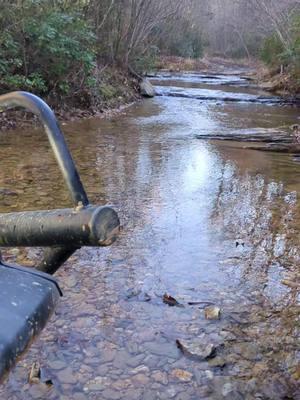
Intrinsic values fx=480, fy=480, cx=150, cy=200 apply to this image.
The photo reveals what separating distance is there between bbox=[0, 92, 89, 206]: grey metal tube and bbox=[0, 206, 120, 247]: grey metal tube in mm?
52

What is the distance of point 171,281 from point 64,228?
2359mm

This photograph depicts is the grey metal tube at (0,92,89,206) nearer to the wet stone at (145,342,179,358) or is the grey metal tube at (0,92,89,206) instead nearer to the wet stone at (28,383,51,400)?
Result: the wet stone at (28,383,51,400)

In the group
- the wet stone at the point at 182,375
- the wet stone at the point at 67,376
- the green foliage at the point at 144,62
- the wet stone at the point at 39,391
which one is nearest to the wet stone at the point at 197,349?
the wet stone at the point at 182,375

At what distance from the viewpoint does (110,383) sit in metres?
2.22

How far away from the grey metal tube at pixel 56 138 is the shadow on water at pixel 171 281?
1401mm

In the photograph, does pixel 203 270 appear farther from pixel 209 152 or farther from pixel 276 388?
pixel 209 152

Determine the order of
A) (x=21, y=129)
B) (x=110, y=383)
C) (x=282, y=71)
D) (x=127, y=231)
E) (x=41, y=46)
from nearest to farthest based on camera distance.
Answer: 1. (x=110, y=383)
2. (x=127, y=231)
3. (x=21, y=129)
4. (x=41, y=46)
5. (x=282, y=71)

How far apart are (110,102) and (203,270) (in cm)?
980

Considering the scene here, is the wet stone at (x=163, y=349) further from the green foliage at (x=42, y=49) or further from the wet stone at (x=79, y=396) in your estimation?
the green foliage at (x=42, y=49)

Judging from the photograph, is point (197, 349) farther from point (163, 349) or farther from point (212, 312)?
point (212, 312)

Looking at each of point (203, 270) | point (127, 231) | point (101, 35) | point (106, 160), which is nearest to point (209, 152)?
point (106, 160)

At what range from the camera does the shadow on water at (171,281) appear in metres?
2.28

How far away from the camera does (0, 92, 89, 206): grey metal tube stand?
1.05 metres

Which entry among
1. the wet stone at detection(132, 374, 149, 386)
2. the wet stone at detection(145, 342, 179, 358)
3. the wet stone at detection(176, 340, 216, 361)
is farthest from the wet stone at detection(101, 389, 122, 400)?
the wet stone at detection(176, 340, 216, 361)
